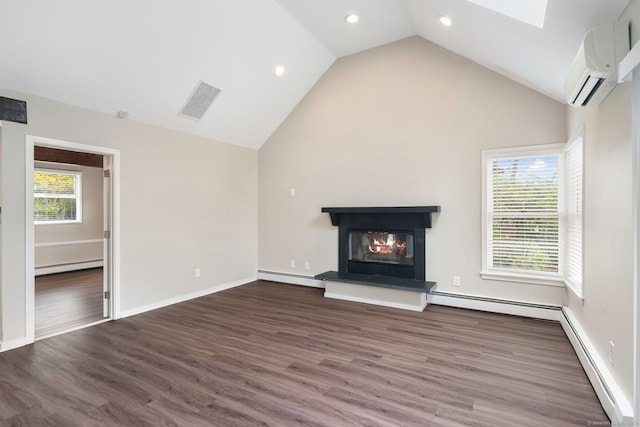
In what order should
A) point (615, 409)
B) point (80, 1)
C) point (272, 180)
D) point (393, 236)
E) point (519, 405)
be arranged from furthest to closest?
point (272, 180), point (393, 236), point (80, 1), point (519, 405), point (615, 409)

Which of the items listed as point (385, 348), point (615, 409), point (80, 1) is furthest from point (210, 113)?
point (615, 409)

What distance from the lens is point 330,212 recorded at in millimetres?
5074

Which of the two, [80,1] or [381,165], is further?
[381,165]

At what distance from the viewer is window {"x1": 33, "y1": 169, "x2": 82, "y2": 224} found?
6539mm

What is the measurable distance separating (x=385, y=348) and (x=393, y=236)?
81.3 inches

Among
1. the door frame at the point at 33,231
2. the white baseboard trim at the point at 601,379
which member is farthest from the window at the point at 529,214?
the door frame at the point at 33,231

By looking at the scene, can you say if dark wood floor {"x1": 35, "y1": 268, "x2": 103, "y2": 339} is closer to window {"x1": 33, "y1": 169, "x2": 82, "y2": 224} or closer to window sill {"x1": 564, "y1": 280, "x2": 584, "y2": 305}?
window {"x1": 33, "y1": 169, "x2": 82, "y2": 224}

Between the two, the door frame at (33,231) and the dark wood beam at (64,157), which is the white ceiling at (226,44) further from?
the dark wood beam at (64,157)

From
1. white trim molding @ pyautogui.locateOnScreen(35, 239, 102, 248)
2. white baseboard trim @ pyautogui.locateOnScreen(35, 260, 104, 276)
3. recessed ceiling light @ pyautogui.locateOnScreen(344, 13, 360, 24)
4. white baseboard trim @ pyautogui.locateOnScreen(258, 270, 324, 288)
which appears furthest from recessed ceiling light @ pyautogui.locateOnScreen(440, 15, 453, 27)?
white baseboard trim @ pyautogui.locateOnScreen(35, 260, 104, 276)

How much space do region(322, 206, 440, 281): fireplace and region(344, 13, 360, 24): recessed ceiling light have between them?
2.46 m

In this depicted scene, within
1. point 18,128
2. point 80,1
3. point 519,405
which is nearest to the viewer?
point 519,405

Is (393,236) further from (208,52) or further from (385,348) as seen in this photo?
(208,52)

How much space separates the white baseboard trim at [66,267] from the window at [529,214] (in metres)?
7.92

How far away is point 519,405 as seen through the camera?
2121mm
